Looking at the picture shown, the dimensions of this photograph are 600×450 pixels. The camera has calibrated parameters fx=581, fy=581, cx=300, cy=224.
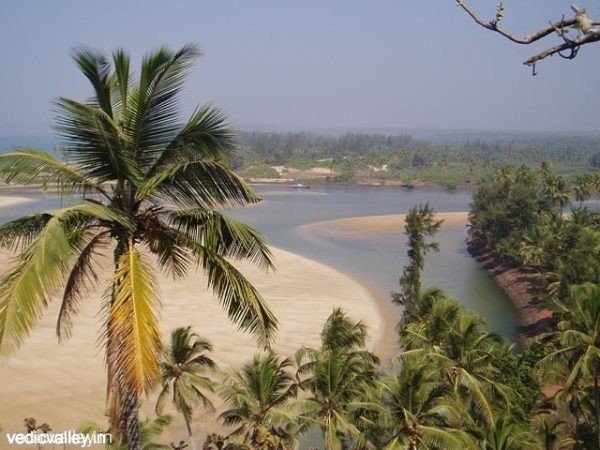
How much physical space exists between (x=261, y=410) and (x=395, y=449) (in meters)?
2.65

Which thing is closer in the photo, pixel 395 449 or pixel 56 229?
pixel 56 229

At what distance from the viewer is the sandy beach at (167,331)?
1900 centimetres

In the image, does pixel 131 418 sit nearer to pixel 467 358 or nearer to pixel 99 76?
pixel 99 76

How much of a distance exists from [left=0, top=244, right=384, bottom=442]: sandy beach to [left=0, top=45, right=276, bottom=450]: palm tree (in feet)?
13.9

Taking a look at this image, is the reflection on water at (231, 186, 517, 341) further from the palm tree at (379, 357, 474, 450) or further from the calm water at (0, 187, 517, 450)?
the palm tree at (379, 357, 474, 450)

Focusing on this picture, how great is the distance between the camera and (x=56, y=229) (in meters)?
4.38

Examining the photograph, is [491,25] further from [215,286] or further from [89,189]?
[89,189]

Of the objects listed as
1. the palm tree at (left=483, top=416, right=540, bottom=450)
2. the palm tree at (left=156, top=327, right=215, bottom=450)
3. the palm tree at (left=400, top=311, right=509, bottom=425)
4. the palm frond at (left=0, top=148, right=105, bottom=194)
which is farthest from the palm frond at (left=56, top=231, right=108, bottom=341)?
the palm tree at (left=400, top=311, right=509, bottom=425)

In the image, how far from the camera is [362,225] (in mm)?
67312

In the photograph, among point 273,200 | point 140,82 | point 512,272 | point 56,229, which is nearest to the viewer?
point 56,229

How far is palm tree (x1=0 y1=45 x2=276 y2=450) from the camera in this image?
16.3ft

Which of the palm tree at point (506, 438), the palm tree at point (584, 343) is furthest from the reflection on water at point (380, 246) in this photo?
the palm tree at point (506, 438)

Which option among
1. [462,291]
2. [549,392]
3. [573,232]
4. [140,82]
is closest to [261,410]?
[140,82]

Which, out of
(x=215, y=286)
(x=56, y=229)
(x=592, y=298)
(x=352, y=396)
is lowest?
(x=352, y=396)
